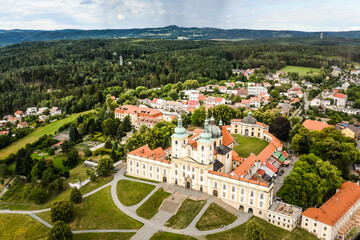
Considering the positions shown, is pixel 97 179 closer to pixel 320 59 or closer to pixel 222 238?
pixel 222 238

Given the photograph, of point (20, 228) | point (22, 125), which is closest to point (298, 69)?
point (22, 125)

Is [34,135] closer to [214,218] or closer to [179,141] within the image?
[179,141]

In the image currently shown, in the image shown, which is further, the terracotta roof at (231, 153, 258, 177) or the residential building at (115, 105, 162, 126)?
the residential building at (115, 105, 162, 126)

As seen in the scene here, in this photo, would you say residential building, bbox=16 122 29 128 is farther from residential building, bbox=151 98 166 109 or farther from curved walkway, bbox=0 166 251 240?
curved walkway, bbox=0 166 251 240

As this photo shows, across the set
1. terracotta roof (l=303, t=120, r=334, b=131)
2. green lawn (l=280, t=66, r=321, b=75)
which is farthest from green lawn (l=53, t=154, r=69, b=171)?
green lawn (l=280, t=66, r=321, b=75)

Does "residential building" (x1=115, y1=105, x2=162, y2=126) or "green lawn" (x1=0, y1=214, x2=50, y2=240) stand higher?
"residential building" (x1=115, y1=105, x2=162, y2=126)

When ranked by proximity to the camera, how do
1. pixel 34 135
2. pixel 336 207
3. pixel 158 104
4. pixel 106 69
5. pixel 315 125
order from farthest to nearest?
pixel 106 69 → pixel 158 104 → pixel 34 135 → pixel 315 125 → pixel 336 207
